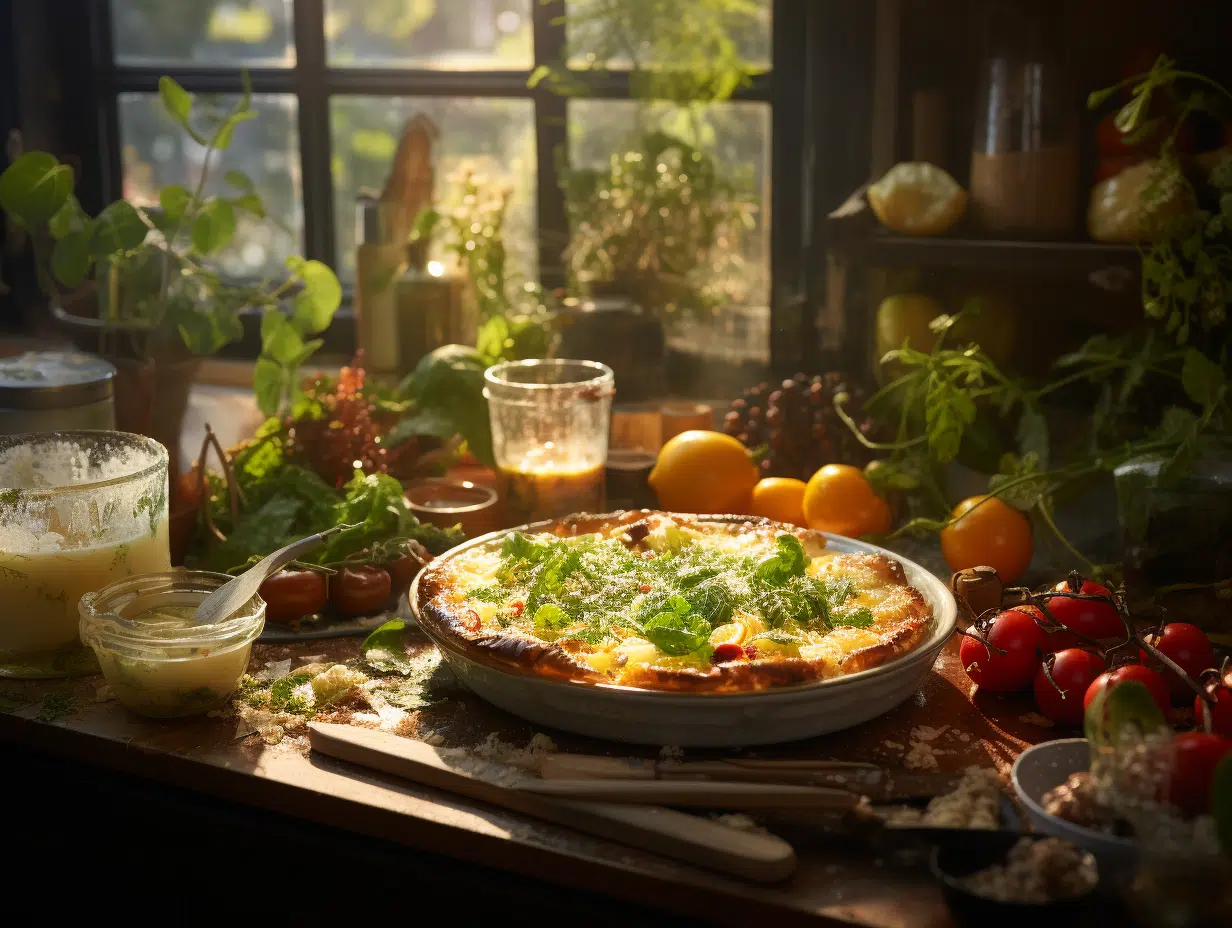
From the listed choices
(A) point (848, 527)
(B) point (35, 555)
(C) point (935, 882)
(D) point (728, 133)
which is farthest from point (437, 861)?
(D) point (728, 133)

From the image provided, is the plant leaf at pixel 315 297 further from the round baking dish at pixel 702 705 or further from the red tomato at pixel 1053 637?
the red tomato at pixel 1053 637

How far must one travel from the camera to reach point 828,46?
90.0 inches

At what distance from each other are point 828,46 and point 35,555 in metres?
1.53

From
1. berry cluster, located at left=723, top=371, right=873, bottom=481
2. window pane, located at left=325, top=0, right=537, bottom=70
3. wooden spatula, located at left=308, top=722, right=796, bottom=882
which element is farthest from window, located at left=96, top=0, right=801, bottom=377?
wooden spatula, located at left=308, top=722, right=796, bottom=882

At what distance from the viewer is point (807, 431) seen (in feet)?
7.24

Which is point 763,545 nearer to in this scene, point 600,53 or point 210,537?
point 210,537

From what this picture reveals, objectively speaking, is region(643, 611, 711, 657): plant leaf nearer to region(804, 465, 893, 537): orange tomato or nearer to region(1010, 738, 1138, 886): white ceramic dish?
region(1010, 738, 1138, 886): white ceramic dish

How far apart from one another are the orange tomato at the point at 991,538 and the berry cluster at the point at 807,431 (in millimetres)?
365

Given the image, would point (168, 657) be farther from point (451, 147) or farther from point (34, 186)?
point (451, 147)

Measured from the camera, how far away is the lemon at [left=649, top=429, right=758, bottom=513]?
2045mm

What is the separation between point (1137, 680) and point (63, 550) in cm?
119

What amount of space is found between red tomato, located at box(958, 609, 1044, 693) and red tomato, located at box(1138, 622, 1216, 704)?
0.13 meters

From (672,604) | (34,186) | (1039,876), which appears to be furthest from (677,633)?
(34,186)

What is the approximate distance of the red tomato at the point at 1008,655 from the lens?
57.8 inches
